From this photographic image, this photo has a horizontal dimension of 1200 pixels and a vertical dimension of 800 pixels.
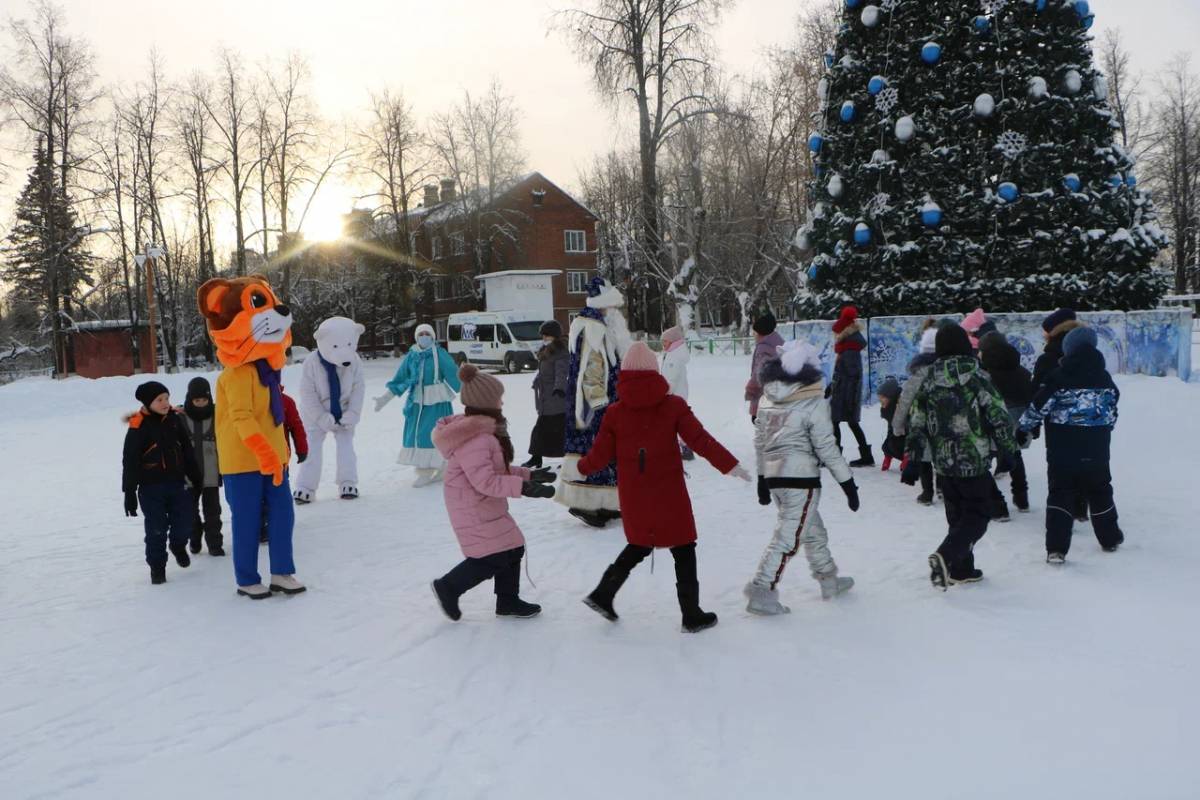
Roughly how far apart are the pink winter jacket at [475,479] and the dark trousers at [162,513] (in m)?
2.35

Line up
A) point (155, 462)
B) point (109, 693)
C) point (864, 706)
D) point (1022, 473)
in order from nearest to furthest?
point (864, 706)
point (109, 693)
point (155, 462)
point (1022, 473)

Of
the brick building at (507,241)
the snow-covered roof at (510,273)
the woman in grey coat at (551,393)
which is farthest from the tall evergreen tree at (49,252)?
the woman in grey coat at (551,393)

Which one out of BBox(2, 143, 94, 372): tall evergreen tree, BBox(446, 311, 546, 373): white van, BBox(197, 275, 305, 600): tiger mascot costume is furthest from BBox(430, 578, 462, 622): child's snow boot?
BBox(2, 143, 94, 372): tall evergreen tree

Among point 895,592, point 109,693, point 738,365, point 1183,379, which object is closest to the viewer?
point 109,693

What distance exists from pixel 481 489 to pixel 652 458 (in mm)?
927

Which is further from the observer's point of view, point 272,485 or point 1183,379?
point 1183,379

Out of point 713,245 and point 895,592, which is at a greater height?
point 713,245

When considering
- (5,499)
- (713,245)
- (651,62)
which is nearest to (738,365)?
(651,62)

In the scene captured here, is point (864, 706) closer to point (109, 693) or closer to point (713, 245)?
point (109, 693)

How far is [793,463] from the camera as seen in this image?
5000mm

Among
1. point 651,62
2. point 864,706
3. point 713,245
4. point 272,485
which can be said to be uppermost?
point 651,62

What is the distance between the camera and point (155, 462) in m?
5.96

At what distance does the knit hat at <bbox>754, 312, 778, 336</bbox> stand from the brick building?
39.1 m

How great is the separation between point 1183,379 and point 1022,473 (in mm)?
8056
